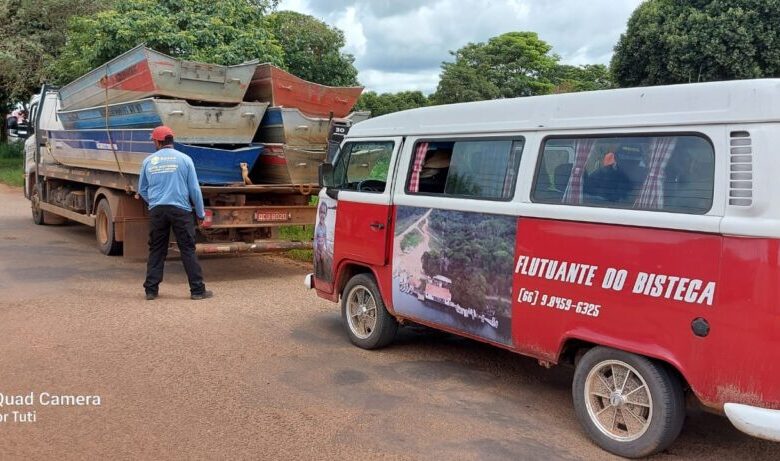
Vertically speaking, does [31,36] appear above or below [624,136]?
above

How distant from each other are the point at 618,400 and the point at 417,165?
2347 mm

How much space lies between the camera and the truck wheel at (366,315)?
577 cm

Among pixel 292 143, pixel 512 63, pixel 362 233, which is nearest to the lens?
pixel 362 233

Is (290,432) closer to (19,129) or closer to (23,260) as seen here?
(23,260)

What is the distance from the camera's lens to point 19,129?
48.3 ft

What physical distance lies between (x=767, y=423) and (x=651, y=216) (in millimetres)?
1156

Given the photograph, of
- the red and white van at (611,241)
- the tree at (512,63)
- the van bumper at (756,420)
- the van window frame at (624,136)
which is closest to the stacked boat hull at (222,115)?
the red and white van at (611,241)

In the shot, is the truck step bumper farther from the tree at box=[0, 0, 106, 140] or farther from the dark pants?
the tree at box=[0, 0, 106, 140]

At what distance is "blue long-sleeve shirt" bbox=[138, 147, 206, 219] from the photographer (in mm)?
7391

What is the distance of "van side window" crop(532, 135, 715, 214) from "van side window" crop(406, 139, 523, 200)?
286 mm

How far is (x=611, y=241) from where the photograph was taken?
12.7 ft

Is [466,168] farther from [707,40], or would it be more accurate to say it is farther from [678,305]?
[707,40]

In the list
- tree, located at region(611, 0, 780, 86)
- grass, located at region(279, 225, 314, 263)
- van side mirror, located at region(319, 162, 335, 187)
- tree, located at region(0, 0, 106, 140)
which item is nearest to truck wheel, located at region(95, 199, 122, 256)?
grass, located at region(279, 225, 314, 263)

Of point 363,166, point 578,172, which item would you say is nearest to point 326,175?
point 363,166
